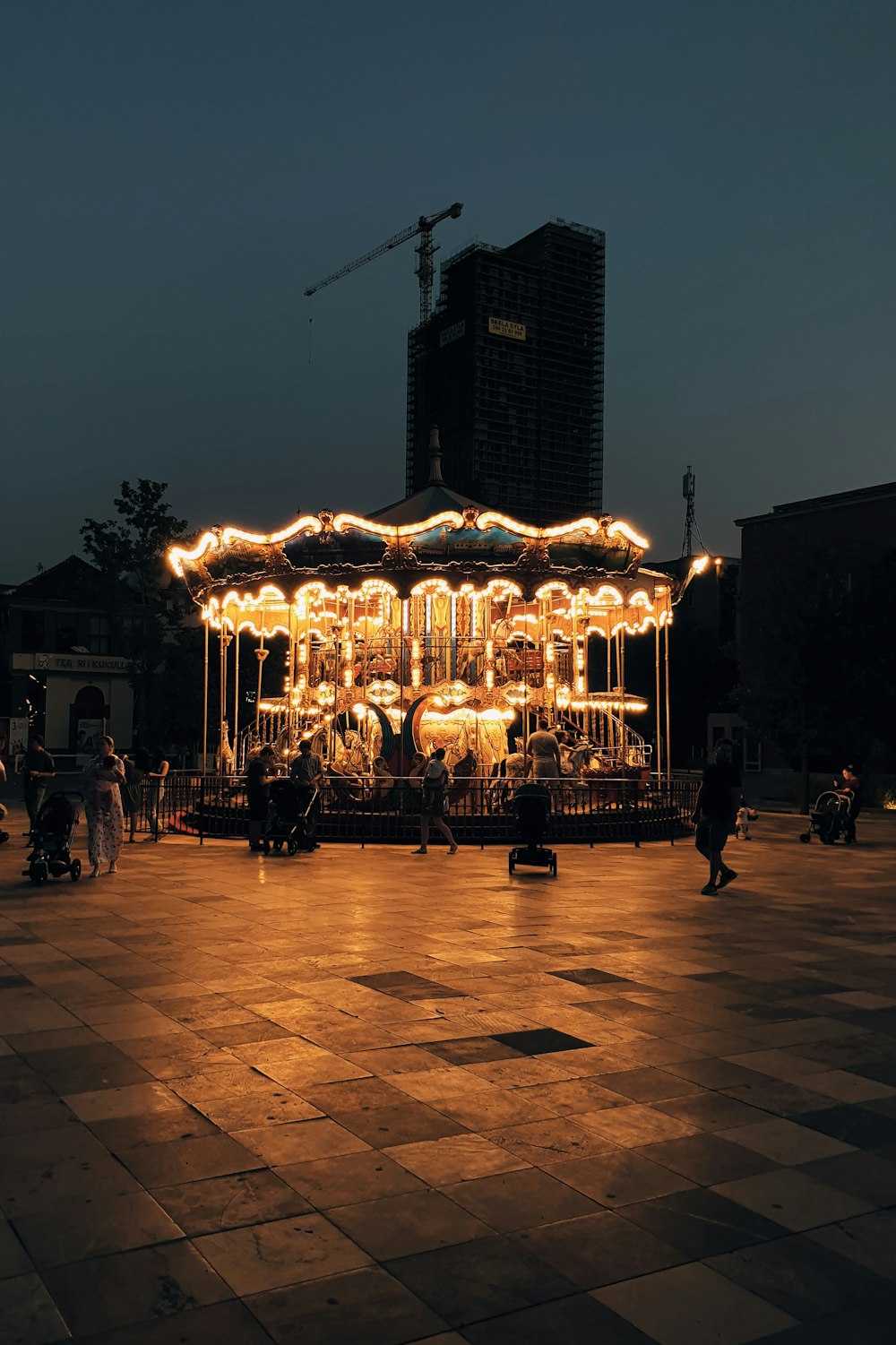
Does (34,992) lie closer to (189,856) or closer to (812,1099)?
(812,1099)

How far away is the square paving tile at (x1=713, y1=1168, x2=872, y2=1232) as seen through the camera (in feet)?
13.8

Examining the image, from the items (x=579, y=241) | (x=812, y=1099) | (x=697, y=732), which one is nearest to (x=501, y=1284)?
(x=812, y=1099)

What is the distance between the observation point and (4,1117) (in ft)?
16.8

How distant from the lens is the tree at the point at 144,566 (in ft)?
141

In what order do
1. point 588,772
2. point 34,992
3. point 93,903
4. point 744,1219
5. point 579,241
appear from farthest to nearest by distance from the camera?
point 579,241, point 588,772, point 93,903, point 34,992, point 744,1219

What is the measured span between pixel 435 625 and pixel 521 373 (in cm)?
16648

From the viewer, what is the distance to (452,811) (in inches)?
757

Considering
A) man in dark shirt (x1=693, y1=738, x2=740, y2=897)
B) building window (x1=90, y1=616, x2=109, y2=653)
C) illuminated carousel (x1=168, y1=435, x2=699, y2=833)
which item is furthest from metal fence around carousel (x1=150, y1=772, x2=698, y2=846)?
building window (x1=90, y1=616, x2=109, y2=653)

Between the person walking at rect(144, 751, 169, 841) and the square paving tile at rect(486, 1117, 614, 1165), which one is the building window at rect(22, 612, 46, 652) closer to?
the person walking at rect(144, 751, 169, 841)

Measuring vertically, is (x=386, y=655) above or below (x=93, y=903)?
above

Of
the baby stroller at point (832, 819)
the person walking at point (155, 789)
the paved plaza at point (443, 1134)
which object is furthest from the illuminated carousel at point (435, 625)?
the paved plaza at point (443, 1134)

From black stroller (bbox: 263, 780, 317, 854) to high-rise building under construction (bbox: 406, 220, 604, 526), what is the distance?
159 m

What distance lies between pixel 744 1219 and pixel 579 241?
20191cm

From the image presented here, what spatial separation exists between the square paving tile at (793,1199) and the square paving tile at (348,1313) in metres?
1.52
